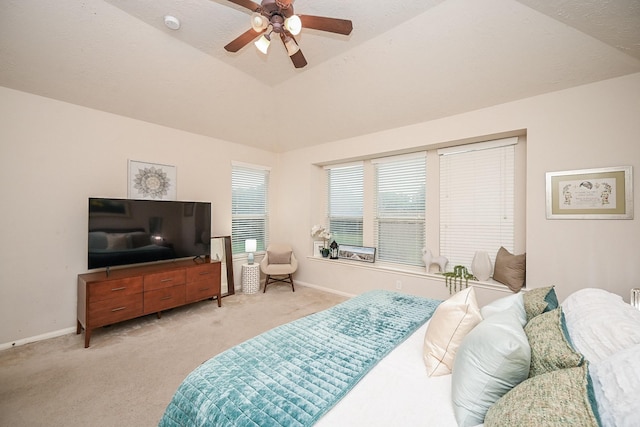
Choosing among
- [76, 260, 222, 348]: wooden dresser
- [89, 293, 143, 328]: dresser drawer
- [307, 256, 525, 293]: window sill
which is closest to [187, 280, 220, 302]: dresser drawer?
[76, 260, 222, 348]: wooden dresser

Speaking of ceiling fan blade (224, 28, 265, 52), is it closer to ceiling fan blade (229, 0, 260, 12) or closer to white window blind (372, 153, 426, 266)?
ceiling fan blade (229, 0, 260, 12)

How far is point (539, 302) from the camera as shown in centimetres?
140

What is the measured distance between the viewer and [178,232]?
139 inches

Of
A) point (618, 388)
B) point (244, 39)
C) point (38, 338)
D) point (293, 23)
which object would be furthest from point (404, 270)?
point (38, 338)

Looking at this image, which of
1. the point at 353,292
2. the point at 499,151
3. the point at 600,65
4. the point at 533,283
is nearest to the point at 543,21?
the point at 600,65

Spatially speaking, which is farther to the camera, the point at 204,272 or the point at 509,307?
the point at 204,272

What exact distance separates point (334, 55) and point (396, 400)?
Result: 10.8 feet

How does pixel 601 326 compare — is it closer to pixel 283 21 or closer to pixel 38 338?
pixel 283 21

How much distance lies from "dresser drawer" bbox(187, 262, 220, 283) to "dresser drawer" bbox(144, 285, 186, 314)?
0.17 meters

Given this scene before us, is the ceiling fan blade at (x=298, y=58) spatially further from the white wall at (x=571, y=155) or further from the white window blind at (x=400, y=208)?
the white window blind at (x=400, y=208)

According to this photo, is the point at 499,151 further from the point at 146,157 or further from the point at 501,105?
the point at 146,157

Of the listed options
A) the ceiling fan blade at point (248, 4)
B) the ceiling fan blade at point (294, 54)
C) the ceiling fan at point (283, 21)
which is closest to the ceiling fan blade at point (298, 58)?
the ceiling fan blade at point (294, 54)

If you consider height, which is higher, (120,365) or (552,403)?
(552,403)

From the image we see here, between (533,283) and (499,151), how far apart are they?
161cm
